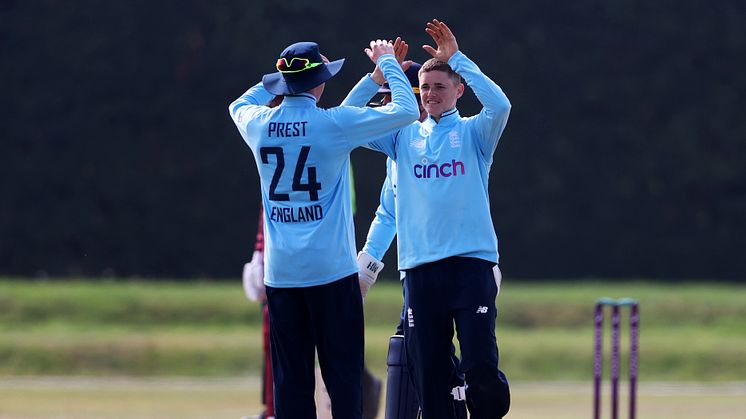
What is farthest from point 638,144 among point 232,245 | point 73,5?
Result: point 73,5

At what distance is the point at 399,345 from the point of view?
274 inches

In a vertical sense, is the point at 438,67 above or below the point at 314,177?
above

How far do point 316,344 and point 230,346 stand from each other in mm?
11314

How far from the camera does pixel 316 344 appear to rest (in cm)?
634

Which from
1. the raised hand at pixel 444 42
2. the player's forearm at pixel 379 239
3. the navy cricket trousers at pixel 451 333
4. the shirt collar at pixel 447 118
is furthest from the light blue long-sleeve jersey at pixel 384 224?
the raised hand at pixel 444 42

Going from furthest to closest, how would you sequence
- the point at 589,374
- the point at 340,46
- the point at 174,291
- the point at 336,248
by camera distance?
the point at 340,46 → the point at 174,291 → the point at 589,374 → the point at 336,248

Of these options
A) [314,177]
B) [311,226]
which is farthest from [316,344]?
[314,177]

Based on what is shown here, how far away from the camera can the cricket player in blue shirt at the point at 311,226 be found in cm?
620

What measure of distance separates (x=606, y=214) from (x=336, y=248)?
17391 mm

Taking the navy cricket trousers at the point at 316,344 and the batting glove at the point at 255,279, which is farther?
the batting glove at the point at 255,279

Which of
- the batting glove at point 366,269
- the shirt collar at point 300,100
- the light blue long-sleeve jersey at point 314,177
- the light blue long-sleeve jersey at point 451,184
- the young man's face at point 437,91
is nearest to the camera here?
the light blue long-sleeve jersey at point 314,177

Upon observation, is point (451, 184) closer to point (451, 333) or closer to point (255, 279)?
point (451, 333)

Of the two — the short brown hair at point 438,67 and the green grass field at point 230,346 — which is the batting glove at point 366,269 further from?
the green grass field at point 230,346

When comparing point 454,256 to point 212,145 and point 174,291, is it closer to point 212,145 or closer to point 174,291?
point 174,291
